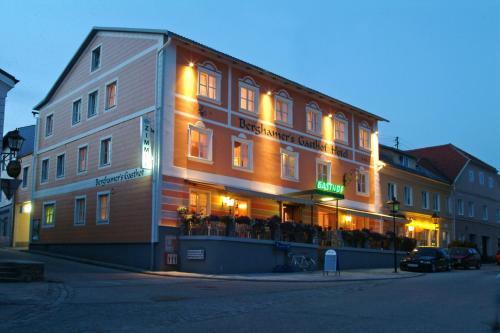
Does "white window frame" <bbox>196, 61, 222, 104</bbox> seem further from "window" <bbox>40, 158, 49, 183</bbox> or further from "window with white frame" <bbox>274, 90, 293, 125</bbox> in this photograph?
"window" <bbox>40, 158, 49, 183</bbox>

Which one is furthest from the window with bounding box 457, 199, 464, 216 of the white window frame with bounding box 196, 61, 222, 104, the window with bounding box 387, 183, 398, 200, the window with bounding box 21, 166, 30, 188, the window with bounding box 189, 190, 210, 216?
the window with bounding box 21, 166, 30, 188

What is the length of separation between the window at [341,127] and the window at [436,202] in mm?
13476

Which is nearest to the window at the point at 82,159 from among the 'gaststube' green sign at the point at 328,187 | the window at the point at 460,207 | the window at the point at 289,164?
the window at the point at 289,164

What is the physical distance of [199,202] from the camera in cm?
2594

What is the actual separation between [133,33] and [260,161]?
8834mm

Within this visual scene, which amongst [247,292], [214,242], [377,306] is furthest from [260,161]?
[377,306]

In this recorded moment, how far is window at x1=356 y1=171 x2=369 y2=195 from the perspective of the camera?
1409 inches

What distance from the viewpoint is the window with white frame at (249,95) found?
1125 inches

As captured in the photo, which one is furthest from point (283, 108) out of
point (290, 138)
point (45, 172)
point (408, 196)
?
point (408, 196)

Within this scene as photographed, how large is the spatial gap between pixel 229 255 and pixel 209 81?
857 cm

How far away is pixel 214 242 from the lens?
22984 mm

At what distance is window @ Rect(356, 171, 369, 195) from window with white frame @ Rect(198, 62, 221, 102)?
12.7 meters

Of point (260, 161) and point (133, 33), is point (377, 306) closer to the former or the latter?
point (260, 161)

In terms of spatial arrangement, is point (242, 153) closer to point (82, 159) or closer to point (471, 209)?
point (82, 159)
